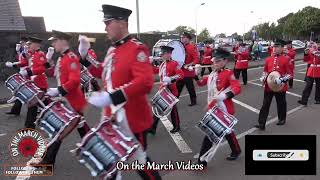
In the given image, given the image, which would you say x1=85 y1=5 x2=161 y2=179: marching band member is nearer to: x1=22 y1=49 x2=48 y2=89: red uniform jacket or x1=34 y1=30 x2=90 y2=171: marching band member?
x1=34 y1=30 x2=90 y2=171: marching band member

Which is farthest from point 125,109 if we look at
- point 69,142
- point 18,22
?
point 18,22

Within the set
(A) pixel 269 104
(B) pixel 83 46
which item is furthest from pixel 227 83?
(A) pixel 269 104

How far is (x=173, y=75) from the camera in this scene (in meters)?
8.45

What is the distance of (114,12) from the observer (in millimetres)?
4004

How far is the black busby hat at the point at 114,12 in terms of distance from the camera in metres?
4.00

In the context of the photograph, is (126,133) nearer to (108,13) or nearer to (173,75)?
(108,13)

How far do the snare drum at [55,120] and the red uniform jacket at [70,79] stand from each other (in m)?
0.34

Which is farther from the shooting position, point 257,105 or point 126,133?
point 257,105

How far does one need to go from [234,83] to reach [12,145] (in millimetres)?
3804

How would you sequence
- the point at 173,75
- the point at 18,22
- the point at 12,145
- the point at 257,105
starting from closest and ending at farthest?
the point at 12,145 < the point at 173,75 < the point at 257,105 < the point at 18,22

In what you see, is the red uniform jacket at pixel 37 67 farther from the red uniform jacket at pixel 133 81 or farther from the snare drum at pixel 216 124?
the red uniform jacket at pixel 133 81

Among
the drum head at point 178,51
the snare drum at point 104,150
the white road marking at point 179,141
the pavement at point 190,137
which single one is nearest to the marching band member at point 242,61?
the pavement at point 190,137

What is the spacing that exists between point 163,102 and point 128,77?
153 inches

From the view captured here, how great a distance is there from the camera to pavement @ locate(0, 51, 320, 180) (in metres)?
5.86
